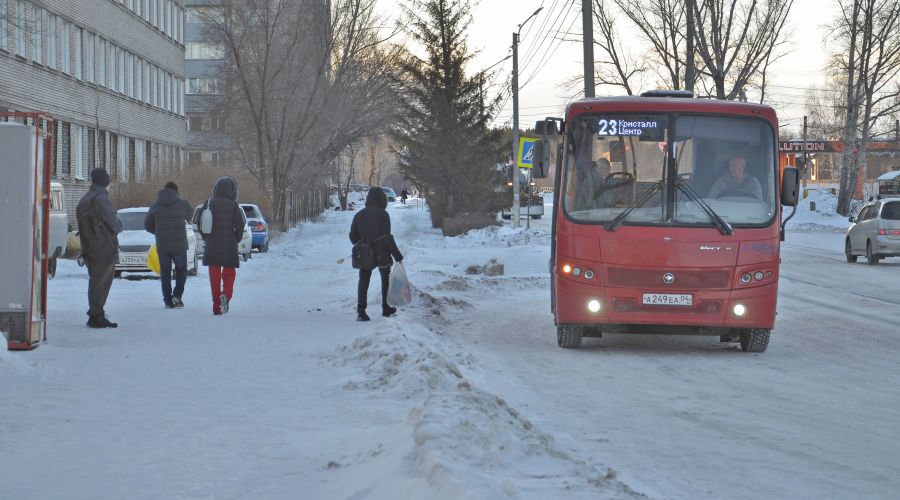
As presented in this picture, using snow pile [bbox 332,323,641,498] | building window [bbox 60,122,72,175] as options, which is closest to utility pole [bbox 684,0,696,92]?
building window [bbox 60,122,72,175]

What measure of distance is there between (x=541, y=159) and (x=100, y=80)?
37.5 meters

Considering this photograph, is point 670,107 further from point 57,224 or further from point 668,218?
point 57,224

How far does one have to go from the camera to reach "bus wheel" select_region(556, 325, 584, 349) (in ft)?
45.9

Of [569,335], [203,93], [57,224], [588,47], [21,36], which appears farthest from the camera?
[203,93]

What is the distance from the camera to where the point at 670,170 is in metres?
13.9

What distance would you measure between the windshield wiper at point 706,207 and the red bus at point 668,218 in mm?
13

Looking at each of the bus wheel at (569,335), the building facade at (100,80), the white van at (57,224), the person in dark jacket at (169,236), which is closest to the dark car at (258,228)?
the building facade at (100,80)

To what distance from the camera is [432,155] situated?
56688 mm

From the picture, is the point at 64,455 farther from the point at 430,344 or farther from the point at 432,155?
the point at 432,155

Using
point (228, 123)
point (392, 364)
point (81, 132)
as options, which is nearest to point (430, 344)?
point (392, 364)

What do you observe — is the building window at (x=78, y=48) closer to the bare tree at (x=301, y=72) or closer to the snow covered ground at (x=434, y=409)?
the bare tree at (x=301, y=72)

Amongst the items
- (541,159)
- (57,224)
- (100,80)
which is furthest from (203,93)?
(541,159)

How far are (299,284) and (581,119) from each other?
11.4m

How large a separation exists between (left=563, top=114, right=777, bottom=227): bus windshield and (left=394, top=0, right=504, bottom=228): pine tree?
41.9m
